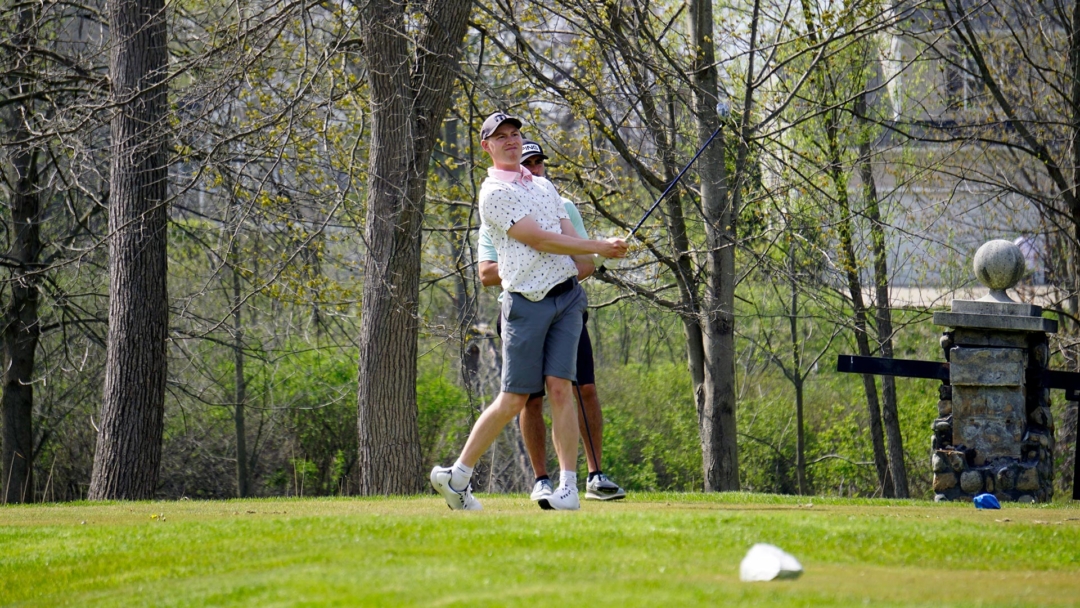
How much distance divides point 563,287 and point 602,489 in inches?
56.3

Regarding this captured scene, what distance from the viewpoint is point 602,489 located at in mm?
7023

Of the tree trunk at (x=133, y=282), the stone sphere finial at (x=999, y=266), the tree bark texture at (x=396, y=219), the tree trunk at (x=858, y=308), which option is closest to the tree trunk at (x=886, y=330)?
the tree trunk at (x=858, y=308)

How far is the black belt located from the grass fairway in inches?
41.6

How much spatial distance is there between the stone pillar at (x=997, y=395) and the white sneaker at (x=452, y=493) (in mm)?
4202

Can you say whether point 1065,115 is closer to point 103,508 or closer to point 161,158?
point 161,158

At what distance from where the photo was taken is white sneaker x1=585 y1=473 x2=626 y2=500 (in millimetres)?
7020

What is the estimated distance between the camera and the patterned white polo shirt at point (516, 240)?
605cm

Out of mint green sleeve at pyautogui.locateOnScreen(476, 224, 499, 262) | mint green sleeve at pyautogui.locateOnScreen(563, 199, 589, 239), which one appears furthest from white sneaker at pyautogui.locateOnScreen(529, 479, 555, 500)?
mint green sleeve at pyautogui.locateOnScreen(563, 199, 589, 239)

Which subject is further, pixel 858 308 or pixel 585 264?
pixel 858 308

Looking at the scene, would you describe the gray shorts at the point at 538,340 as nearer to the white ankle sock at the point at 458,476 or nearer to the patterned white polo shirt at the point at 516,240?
the patterned white polo shirt at the point at 516,240

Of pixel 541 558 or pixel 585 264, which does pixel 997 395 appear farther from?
pixel 541 558

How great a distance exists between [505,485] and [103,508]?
54.4 feet

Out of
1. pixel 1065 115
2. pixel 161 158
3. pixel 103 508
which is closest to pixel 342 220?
pixel 161 158

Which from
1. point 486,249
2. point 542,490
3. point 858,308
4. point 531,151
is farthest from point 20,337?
point 542,490
